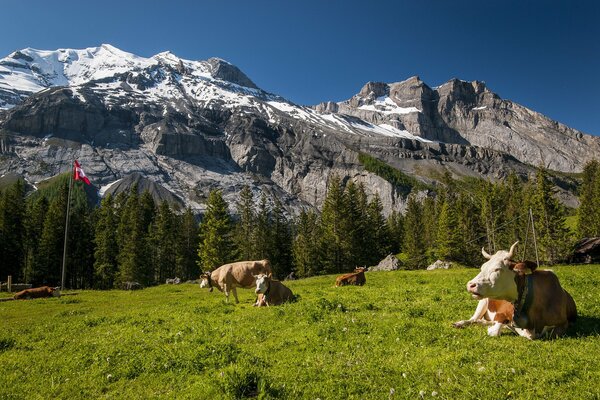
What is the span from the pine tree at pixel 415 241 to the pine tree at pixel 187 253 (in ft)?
153

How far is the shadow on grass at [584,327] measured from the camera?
8703mm

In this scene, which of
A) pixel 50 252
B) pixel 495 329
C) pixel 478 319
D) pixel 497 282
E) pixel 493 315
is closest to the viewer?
pixel 497 282

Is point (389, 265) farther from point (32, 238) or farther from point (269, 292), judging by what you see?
point (32, 238)

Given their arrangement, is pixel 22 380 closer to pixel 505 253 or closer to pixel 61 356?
pixel 61 356

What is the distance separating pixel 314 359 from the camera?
28.0 feet

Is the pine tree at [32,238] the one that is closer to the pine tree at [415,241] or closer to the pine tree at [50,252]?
the pine tree at [50,252]

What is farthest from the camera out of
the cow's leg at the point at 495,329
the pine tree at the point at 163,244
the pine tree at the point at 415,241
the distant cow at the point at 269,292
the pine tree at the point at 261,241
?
the pine tree at the point at 163,244

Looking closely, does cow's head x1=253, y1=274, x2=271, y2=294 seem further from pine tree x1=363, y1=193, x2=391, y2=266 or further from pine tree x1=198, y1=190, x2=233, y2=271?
pine tree x1=363, y1=193, x2=391, y2=266

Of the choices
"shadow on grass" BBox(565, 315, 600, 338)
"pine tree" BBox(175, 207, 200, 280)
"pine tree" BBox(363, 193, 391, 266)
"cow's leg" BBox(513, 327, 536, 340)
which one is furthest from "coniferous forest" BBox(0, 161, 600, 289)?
"cow's leg" BBox(513, 327, 536, 340)

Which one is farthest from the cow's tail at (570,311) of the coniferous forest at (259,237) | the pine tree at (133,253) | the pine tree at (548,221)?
the pine tree at (133,253)

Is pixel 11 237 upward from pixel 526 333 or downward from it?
upward

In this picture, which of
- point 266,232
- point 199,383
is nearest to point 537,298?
point 199,383

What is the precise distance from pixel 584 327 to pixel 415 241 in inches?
3035

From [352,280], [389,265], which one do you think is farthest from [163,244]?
[352,280]
